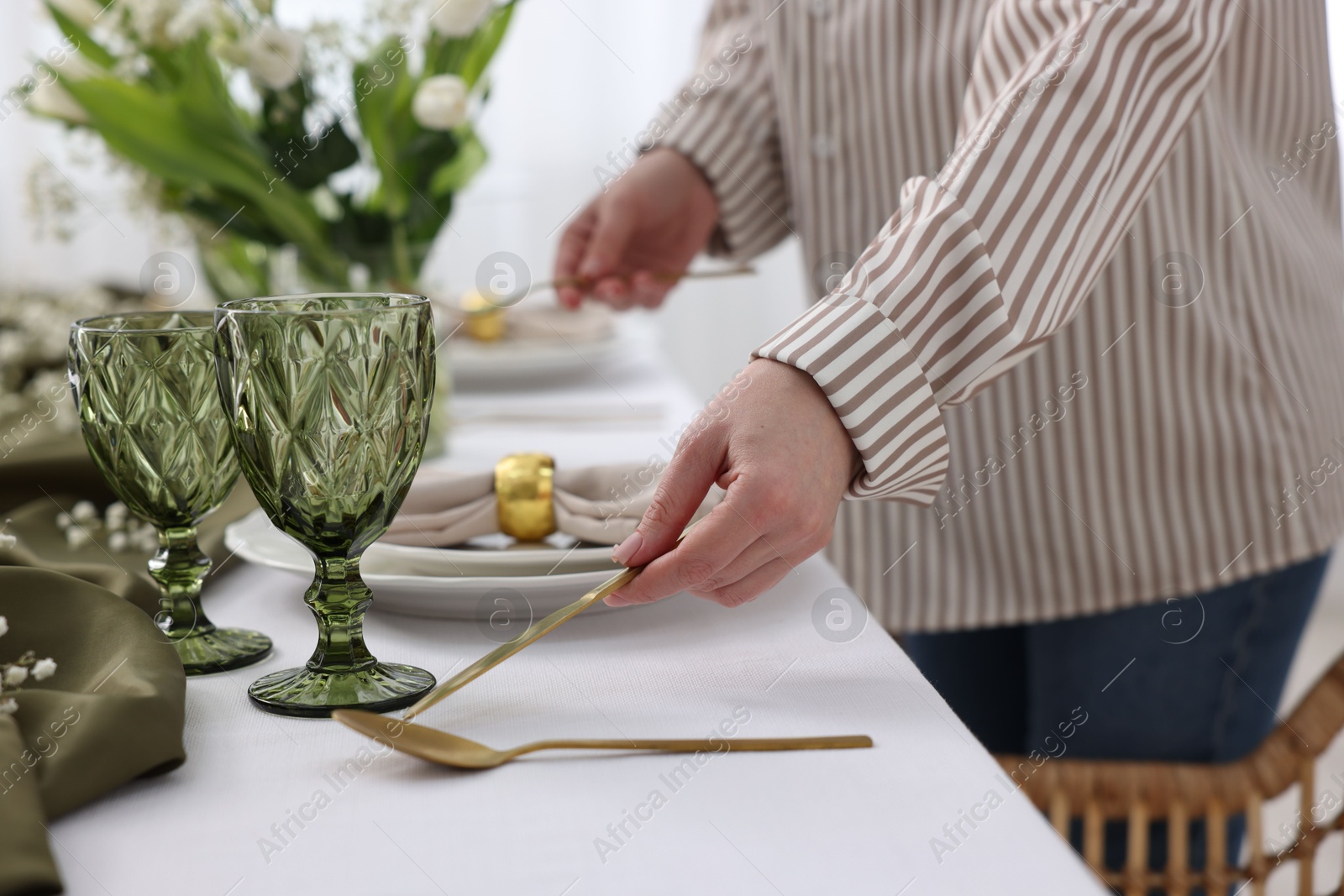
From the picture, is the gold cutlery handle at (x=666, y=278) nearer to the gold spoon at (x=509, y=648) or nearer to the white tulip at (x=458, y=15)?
the white tulip at (x=458, y=15)

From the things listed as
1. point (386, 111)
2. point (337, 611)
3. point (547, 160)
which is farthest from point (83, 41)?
point (547, 160)

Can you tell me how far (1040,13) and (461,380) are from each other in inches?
34.0

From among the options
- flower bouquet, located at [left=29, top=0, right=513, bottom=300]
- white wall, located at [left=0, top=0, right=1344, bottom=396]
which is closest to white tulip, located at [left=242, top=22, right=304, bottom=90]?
flower bouquet, located at [left=29, top=0, right=513, bottom=300]

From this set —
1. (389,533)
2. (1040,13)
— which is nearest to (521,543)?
(389,533)

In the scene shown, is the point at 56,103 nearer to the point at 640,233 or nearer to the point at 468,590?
the point at 640,233

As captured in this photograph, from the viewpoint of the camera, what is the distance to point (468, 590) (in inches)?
20.5

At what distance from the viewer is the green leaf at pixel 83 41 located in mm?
1014

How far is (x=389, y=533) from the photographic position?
1.93 feet

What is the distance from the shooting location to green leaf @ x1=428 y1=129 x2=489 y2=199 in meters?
1.08

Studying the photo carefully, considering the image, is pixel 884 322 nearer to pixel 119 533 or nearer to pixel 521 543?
pixel 521 543

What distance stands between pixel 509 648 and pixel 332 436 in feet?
0.34

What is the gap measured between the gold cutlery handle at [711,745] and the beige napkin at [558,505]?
173 millimetres

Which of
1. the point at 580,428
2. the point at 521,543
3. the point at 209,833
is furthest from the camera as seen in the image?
the point at 580,428

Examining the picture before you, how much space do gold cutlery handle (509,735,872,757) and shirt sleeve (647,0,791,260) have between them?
2.31 feet
